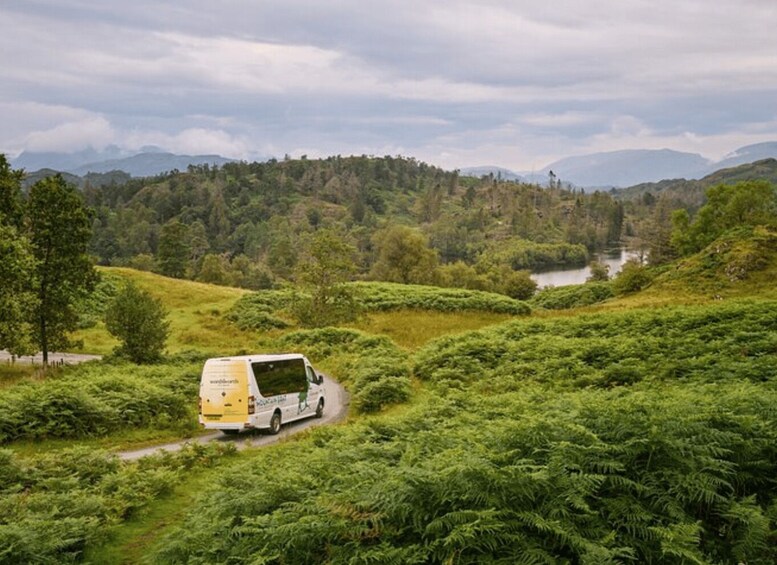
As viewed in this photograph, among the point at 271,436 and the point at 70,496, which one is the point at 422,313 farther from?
the point at 70,496

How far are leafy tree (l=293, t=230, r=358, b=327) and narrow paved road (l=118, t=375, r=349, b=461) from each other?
15.9 metres

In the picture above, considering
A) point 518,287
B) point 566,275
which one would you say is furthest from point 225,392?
point 566,275

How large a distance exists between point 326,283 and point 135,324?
17.2 m

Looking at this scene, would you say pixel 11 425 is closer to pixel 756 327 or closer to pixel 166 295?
pixel 756 327

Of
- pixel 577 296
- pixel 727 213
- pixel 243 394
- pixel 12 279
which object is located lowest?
pixel 577 296

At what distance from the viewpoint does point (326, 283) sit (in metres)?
48.3

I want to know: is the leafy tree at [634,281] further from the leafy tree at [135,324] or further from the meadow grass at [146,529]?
the meadow grass at [146,529]

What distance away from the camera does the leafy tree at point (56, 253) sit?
1266 inches

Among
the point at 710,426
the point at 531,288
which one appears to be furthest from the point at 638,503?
the point at 531,288

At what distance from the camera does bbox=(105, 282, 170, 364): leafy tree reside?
110 feet

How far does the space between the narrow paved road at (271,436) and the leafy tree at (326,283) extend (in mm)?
15911

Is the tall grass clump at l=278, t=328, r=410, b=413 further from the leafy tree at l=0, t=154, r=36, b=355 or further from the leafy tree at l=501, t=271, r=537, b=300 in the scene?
the leafy tree at l=501, t=271, r=537, b=300

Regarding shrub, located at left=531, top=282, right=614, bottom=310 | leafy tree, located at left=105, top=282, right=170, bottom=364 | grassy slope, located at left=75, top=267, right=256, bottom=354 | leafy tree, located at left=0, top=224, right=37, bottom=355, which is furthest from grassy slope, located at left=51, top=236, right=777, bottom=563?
leafy tree, located at left=0, top=224, right=37, bottom=355

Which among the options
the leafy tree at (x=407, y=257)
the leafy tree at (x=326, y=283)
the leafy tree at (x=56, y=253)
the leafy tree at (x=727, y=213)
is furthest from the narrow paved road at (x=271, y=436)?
the leafy tree at (x=727, y=213)
